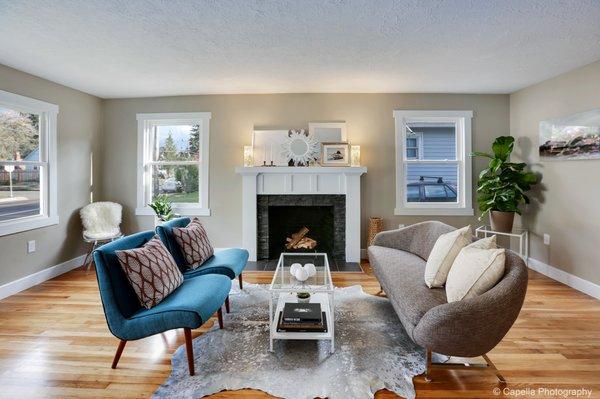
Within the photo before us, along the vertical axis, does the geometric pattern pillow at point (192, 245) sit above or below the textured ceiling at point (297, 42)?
below

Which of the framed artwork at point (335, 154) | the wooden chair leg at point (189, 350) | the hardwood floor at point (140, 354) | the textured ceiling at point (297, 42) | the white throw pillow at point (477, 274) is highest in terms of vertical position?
the textured ceiling at point (297, 42)

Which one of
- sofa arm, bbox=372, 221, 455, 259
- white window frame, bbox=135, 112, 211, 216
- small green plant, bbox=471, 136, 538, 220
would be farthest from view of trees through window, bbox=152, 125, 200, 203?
small green plant, bbox=471, 136, 538, 220

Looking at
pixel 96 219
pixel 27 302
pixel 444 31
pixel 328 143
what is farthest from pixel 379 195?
pixel 27 302

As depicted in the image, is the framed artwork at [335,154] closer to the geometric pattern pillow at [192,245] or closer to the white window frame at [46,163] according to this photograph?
the geometric pattern pillow at [192,245]

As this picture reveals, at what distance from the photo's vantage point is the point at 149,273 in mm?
1982

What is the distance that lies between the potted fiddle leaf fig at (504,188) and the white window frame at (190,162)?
382cm

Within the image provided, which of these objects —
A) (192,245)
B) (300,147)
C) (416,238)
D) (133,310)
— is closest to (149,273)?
(133,310)

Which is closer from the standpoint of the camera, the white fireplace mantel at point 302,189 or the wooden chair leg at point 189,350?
the wooden chair leg at point 189,350

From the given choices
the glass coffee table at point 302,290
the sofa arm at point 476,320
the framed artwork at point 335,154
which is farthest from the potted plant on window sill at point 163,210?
the sofa arm at point 476,320

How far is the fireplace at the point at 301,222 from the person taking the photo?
442 centimetres

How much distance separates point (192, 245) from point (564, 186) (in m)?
4.16

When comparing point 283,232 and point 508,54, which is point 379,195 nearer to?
point 283,232

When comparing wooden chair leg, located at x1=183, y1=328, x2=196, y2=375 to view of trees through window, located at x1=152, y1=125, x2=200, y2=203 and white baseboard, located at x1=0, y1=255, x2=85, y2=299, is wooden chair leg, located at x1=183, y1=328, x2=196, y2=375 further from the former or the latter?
view of trees through window, located at x1=152, y1=125, x2=200, y2=203

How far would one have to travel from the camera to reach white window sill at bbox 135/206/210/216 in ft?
15.0
